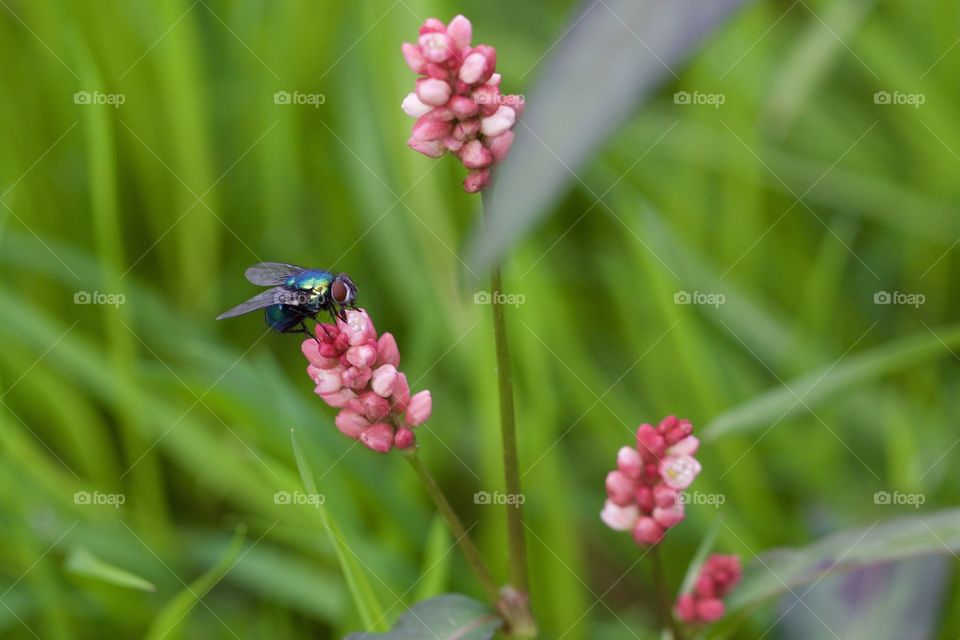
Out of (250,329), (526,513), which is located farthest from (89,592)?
(526,513)

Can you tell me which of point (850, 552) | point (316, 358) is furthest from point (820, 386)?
point (316, 358)

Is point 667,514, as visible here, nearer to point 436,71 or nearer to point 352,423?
point 352,423

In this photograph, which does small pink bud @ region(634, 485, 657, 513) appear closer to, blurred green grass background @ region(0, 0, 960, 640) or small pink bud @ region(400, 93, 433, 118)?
blurred green grass background @ region(0, 0, 960, 640)

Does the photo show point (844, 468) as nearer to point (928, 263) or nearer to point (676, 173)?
point (928, 263)

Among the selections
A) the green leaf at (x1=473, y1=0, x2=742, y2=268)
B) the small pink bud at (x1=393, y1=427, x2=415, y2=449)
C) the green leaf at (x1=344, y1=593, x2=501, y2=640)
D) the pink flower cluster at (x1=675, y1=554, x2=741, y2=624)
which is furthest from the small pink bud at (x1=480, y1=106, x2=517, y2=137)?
the pink flower cluster at (x1=675, y1=554, x2=741, y2=624)

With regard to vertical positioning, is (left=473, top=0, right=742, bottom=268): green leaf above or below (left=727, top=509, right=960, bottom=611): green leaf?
above
